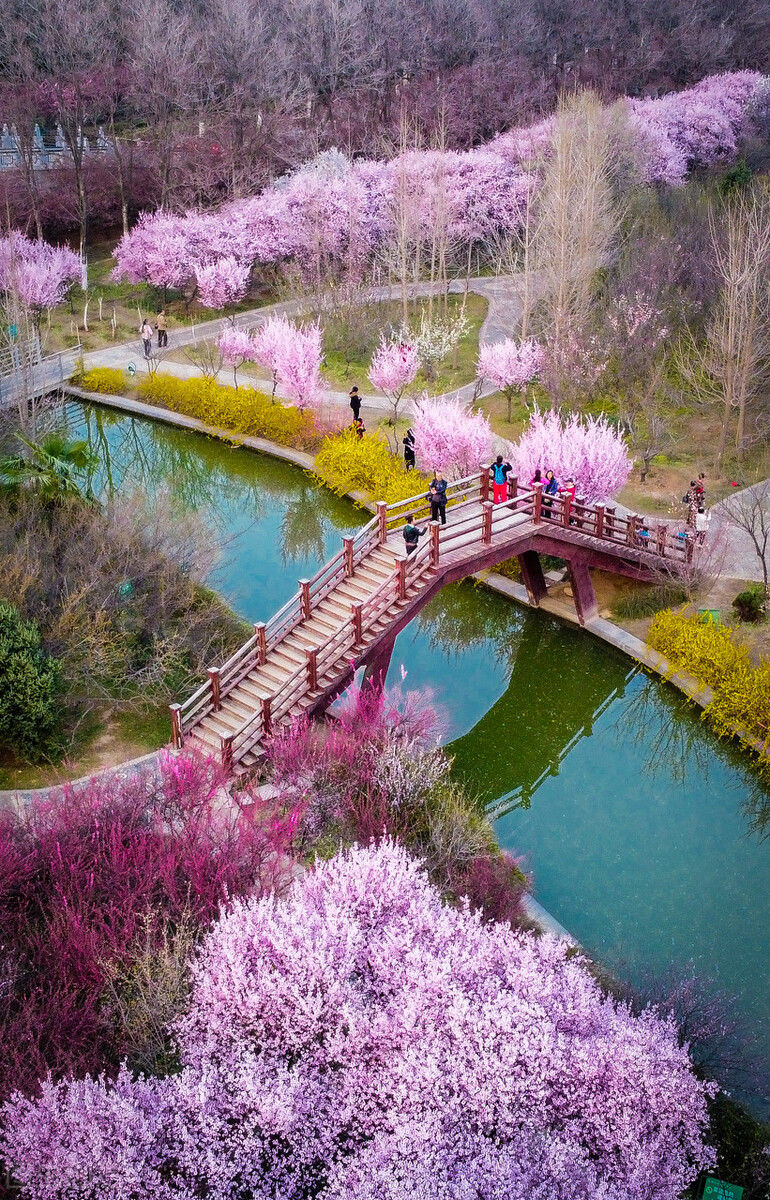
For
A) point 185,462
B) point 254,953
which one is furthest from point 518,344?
point 254,953

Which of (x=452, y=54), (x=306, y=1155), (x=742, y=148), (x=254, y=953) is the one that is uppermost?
(x=452, y=54)

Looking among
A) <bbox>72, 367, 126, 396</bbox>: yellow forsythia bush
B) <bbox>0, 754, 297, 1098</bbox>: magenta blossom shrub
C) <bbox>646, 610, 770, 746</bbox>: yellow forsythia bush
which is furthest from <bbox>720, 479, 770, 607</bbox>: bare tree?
<bbox>72, 367, 126, 396</bbox>: yellow forsythia bush

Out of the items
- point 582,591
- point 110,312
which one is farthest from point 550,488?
point 110,312

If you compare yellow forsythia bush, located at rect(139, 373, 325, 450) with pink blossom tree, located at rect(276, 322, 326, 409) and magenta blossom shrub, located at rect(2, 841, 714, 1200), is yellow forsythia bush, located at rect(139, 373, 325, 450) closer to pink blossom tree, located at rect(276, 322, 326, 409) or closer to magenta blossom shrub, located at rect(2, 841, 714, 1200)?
pink blossom tree, located at rect(276, 322, 326, 409)

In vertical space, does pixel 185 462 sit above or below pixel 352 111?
below

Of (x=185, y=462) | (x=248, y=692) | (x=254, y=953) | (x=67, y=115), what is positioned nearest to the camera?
(x=254, y=953)

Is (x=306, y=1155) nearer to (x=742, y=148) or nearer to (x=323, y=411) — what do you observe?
(x=323, y=411)
